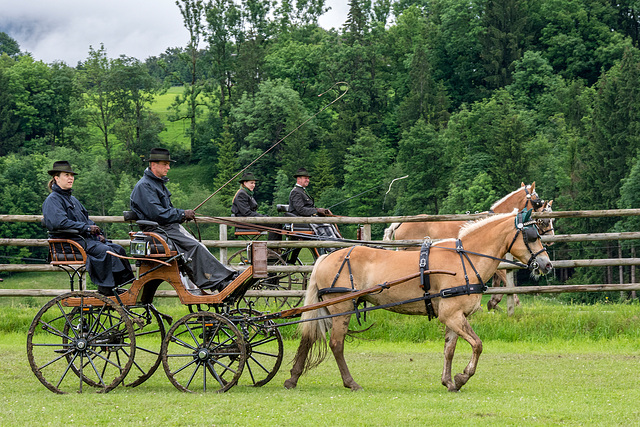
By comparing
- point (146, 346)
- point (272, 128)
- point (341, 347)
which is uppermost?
point (272, 128)

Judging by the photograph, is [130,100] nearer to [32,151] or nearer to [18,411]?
[32,151]

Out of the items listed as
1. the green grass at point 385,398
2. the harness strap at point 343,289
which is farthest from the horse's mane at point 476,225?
the green grass at point 385,398

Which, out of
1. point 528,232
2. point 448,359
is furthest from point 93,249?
point 528,232

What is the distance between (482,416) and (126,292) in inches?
167

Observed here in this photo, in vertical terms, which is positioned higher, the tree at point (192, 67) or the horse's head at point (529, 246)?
the tree at point (192, 67)

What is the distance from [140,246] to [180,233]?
18.7 inches

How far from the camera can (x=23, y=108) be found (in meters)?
91.6

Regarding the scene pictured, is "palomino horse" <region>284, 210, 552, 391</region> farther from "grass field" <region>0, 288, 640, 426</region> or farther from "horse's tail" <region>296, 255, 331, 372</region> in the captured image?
"grass field" <region>0, 288, 640, 426</region>

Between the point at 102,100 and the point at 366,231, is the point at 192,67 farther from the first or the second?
the point at 366,231

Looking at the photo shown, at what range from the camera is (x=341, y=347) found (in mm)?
9281

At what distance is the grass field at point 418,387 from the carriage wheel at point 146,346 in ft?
0.71

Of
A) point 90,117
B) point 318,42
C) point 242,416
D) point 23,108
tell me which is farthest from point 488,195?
point 242,416

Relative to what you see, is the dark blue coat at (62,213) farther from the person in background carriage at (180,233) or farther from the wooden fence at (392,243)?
the wooden fence at (392,243)

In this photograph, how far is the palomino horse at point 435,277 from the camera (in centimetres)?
909
